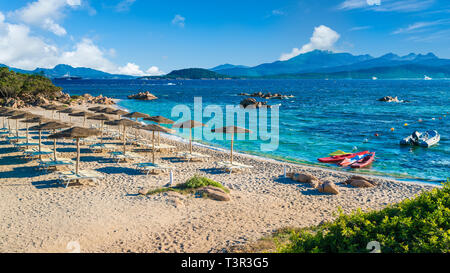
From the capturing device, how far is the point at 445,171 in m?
19.0

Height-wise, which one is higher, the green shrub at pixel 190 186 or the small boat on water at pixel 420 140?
the small boat on water at pixel 420 140

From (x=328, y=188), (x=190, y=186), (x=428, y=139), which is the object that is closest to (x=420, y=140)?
(x=428, y=139)

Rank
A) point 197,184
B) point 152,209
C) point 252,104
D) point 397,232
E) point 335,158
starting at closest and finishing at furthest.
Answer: point 397,232 < point 152,209 < point 197,184 < point 335,158 < point 252,104

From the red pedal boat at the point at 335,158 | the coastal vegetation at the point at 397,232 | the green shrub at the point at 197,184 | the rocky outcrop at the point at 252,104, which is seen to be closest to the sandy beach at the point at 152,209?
the green shrub at the point at 197,184

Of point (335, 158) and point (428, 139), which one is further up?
point (428, 139)

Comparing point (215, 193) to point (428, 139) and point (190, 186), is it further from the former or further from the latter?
point (428, 139)

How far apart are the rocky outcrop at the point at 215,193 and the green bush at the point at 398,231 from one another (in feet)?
21.8

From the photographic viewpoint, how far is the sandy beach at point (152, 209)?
8328 millimetres

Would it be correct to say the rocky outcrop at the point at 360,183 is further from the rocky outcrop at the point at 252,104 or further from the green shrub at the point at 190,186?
the rocky outcrop at the point at 252,104

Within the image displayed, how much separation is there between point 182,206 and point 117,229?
7.90 ft

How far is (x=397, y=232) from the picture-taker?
468 centimetres

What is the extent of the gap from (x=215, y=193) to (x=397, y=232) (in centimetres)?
773
